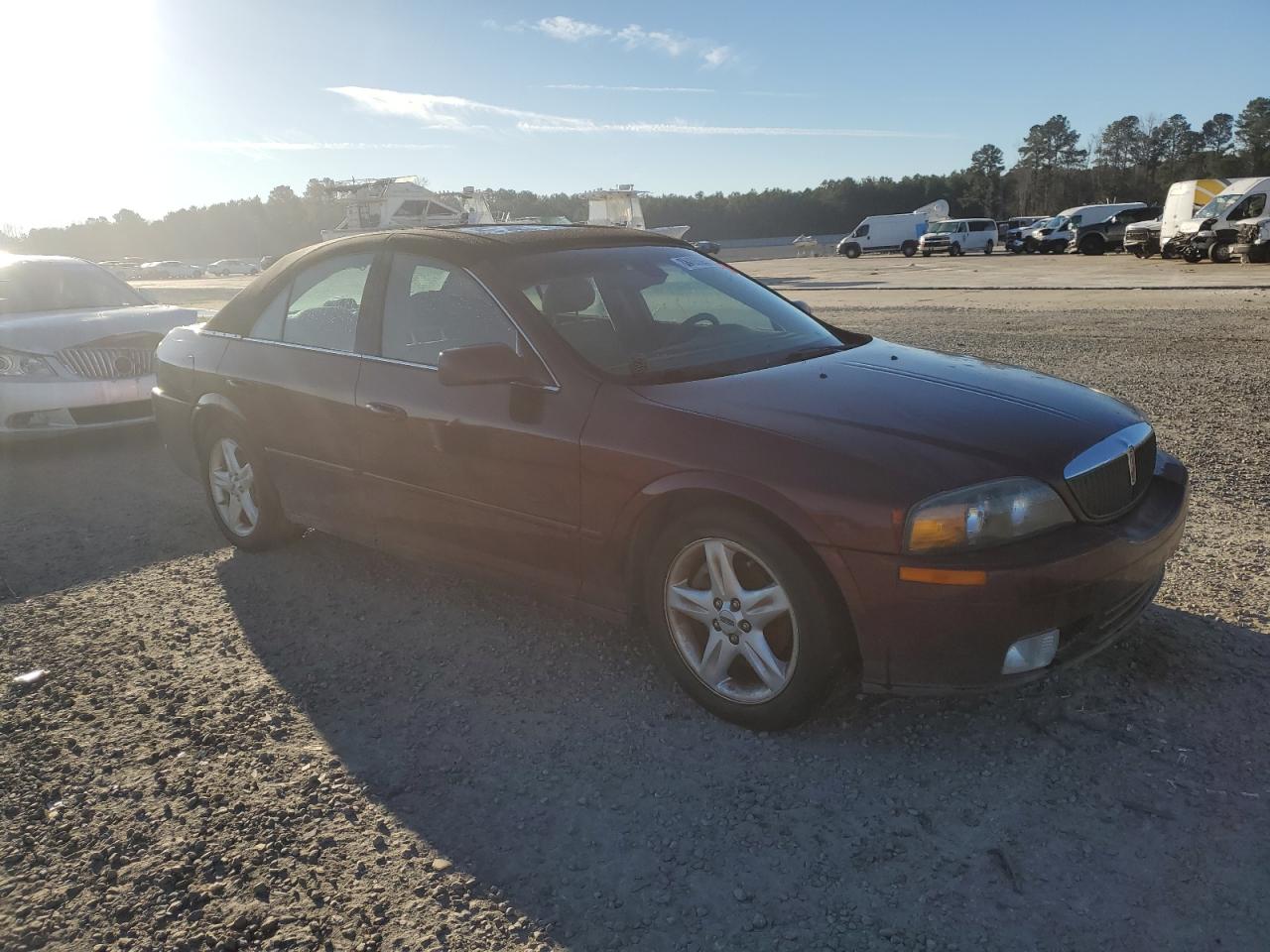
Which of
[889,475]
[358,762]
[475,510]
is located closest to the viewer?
[889,475]

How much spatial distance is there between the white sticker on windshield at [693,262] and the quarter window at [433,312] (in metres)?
0.98

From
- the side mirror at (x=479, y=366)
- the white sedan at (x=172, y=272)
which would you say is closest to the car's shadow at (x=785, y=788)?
the side mirror at (x=479, y=366)

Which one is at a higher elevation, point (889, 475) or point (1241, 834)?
point (889, 475)

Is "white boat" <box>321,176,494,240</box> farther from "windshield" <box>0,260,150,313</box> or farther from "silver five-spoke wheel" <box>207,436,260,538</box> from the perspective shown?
"silver five-spoke wheel" <box>207,436,260,538</box>

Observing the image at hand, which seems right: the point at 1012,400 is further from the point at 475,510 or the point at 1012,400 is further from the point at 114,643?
the point at 114,643

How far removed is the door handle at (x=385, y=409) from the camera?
369 centimetres

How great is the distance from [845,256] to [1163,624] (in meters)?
48.0

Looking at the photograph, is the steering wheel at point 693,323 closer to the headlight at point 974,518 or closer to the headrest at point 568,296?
the headrest at point 568,296

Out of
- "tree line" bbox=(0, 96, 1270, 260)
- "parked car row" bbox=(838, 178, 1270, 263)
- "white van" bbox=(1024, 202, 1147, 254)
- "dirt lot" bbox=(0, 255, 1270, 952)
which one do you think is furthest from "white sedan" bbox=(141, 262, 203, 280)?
"dirt lot" bbox=(0, 255, 1270, 952)

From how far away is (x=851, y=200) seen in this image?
91875 millimetres

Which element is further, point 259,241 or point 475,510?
point 259,241

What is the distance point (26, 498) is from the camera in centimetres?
601

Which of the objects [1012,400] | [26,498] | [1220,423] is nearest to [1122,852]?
[1012,400]

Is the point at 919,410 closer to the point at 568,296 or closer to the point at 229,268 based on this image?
the point at 568,296
